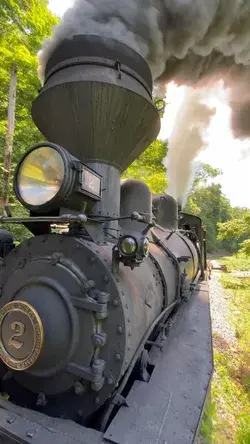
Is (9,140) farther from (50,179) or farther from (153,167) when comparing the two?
(50,179)

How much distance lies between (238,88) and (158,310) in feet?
12.7

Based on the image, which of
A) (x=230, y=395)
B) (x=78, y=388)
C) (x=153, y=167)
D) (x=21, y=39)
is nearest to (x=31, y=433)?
(x=78, y=388)

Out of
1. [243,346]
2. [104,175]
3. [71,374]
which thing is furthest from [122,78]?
[243,346]

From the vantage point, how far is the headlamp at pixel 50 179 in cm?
176

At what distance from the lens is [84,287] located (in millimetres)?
1752

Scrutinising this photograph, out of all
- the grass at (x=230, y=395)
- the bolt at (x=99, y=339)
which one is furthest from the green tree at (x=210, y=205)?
the bolt at (x=99, y=339)

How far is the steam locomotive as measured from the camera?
5.51ft

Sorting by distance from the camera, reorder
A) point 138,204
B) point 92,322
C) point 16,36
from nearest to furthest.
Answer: point 92,322 → point 138,204 → point 16,36

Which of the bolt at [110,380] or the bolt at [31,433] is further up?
the bolt at [110,380]

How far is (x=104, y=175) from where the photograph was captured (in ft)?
8.24

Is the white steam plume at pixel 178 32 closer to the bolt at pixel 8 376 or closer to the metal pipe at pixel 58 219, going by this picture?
the metal pipe at pixel 58 219

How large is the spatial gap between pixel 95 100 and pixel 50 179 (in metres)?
0.90

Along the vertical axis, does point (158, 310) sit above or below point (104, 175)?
below

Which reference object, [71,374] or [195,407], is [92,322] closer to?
[71,374]
